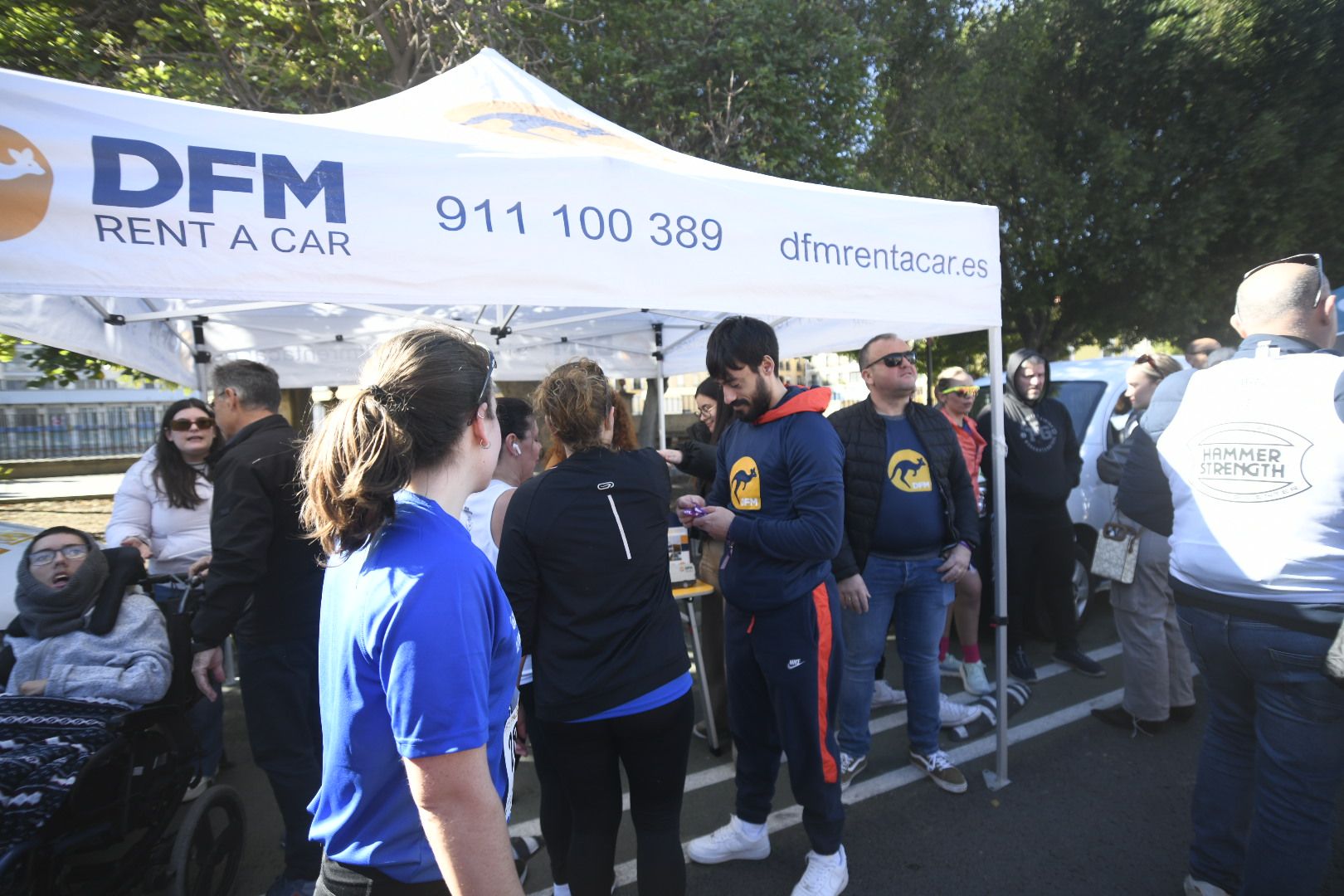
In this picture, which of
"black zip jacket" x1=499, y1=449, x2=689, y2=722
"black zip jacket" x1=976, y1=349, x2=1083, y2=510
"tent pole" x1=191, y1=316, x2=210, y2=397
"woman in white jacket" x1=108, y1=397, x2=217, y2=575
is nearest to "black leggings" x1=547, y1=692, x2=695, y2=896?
"black zip jacket" x1=499, y1=449, x2=689, y2=722

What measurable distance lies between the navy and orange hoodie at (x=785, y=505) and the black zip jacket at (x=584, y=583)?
1.69 ft

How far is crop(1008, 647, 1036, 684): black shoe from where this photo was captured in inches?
175

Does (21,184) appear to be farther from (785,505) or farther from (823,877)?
(823,877)

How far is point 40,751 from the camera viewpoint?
2.03 metres

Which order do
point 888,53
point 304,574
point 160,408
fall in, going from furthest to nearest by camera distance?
point 160,408 < point 888,53 < point 304,574

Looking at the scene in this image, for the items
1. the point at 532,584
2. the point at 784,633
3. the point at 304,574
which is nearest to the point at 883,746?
the point at 784,633

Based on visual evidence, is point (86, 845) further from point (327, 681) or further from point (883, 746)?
point (883, 746)

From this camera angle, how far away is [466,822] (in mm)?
1030

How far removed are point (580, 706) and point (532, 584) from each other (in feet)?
1.13

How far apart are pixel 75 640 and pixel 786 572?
2.46 meters

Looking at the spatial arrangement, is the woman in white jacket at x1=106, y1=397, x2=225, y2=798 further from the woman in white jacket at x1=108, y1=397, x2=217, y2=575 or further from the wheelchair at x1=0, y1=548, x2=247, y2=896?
the wheelchair at x1=0, y1=548, x2=247, y2=896

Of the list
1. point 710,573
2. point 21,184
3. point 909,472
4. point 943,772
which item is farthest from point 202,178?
point 943,772

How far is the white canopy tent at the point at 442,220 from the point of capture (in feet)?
6.07

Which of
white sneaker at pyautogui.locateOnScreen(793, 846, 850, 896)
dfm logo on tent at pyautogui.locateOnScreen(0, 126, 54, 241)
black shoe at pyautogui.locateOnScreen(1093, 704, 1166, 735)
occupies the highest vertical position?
dfm logo on tent at pyautogui.locateOnScreen(0, 126, 54, 241)
